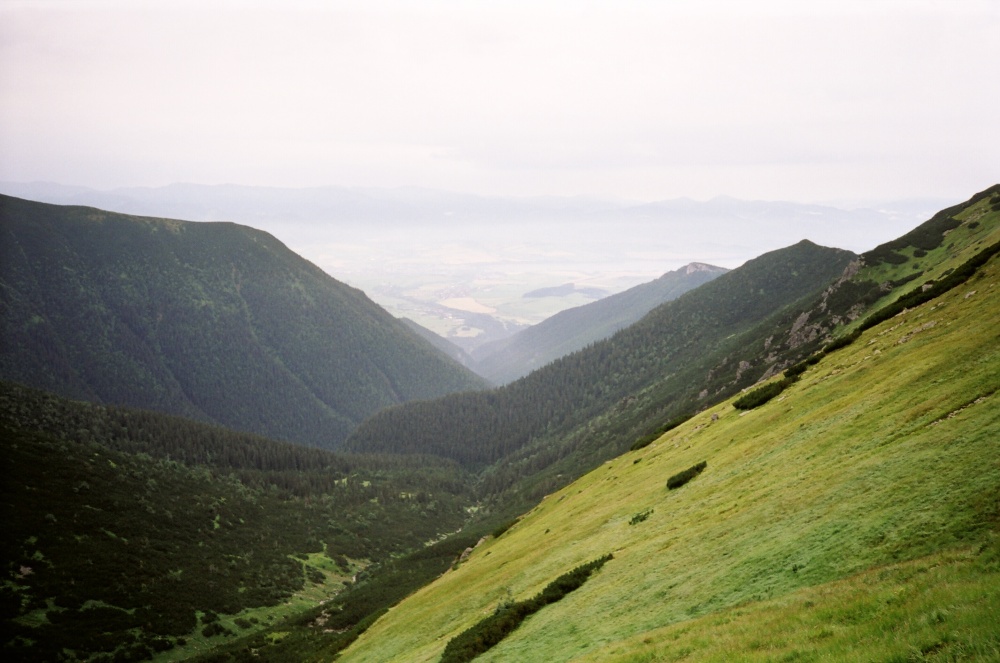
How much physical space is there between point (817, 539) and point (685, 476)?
1840 cm

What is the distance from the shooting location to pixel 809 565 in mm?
17547

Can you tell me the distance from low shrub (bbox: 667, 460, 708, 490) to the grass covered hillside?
0.27 m

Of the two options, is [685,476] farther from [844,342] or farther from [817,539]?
[844,342]

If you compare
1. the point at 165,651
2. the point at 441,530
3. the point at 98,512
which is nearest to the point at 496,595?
the point at 165,651

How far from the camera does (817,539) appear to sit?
18531mm

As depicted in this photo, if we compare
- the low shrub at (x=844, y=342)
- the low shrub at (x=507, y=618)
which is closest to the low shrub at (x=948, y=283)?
the low shrub at (x=844, y=342)

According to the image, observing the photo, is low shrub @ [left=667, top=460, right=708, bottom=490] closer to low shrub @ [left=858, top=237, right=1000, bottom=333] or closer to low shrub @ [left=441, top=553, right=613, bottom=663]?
low shrub @ [left=441, top=553, right=613, bottom=663]

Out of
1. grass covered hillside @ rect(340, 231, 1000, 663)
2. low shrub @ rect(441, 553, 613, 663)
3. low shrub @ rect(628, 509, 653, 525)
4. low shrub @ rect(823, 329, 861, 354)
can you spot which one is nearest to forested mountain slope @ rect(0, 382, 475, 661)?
low shrub @ rect(441, 553, 613, 663)

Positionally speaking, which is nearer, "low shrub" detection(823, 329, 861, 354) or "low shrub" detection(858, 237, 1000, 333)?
"low shrub" detection(858, 237, 1000, 333)

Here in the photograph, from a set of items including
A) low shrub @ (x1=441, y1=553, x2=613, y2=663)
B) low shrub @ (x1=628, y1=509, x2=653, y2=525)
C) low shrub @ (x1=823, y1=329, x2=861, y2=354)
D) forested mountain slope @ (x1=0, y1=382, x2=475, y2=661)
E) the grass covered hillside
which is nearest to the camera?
the grass covered hillside

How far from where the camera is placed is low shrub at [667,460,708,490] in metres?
36.4

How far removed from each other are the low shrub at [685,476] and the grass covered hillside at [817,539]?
27 centimetres

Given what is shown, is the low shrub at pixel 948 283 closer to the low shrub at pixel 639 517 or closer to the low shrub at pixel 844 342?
the low shrub at pixel 844 342

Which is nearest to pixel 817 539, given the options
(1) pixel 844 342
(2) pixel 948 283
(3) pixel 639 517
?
(3) pixel 639 517
